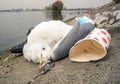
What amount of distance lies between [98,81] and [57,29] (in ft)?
7.54

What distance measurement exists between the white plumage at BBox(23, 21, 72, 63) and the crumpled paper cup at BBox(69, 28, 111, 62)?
0.63 metres

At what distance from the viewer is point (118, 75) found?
5.16 m

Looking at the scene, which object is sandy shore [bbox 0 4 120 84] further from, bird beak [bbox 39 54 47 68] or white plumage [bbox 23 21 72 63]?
white plumage [bbox 23 21 72 63]

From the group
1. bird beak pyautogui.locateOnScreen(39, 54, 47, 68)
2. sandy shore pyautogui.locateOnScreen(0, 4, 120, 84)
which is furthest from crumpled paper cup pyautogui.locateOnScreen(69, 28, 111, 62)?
bird beak pyautogui.locateOnScreen(39, 54, 47, 68)

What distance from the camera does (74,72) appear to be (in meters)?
5.70

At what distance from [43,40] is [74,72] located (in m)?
1.51

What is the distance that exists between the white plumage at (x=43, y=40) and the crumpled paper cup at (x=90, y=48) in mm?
632

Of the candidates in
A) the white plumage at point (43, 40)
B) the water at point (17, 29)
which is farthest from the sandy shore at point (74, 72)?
the water at point (17, 29)

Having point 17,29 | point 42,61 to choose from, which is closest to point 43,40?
point 42,61

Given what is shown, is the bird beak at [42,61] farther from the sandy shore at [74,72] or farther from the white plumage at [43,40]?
the sandy shore at [74,72]

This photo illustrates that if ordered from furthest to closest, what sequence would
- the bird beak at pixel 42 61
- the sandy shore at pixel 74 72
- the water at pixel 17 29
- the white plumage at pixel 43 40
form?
the water at pixel 17 29
the white plumage at pixel 43 40
the bird beak at pixel 42 61
the sandy shore at pixel 74 72

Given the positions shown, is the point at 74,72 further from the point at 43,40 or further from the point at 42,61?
the point at 43,40

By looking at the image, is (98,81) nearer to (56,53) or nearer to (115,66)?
(115,66)

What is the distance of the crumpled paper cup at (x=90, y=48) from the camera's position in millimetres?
6027
